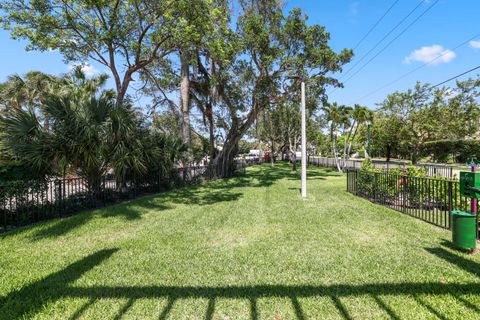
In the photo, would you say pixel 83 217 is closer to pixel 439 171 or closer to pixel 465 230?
pixel 465 230

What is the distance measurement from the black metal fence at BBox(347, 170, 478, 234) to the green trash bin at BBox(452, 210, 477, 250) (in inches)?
53.0

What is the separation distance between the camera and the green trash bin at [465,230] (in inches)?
141

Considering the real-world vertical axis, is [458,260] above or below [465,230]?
below

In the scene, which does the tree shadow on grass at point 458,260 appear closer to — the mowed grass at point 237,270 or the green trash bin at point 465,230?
the mowed grass at point 237,270

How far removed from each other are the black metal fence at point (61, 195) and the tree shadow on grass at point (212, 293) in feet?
10.9

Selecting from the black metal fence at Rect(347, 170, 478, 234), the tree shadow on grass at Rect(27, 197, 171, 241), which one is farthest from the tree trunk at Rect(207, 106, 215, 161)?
the black metal fence at Rect(347, 170, 478, 234)

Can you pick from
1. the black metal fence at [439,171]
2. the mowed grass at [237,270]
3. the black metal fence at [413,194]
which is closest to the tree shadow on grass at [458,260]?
the mowed grass at [237,270]

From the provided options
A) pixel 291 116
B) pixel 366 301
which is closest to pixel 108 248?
pixel 366 301

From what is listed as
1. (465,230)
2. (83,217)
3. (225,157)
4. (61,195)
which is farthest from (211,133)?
(465,230)

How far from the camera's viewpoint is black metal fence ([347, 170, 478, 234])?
5.32 metres

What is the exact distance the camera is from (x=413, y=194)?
6.44 meters

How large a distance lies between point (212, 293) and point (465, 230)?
390 centimetres

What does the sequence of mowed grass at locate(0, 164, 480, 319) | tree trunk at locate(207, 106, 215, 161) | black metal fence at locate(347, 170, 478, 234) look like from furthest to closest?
tree trunk at locate(207, 106, 215, 161) < black metal fence at locate(347, 170, 478, 234) < mowed grass at locate(0, 164, 480, 319)

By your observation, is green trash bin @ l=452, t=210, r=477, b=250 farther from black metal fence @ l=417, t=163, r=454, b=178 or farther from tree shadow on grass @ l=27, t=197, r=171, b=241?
black metal fence @ l=417, t=163, r=454, b=178
